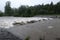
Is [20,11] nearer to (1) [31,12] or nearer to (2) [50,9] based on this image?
(1) [31,12]

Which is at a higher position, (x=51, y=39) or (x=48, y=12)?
(x=51, y=39)

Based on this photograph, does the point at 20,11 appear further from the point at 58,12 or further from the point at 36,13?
the point at 58,12

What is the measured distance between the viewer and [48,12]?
5225cm

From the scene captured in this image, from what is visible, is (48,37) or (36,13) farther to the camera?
(36,13)

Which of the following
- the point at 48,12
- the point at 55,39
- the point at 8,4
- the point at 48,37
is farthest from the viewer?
the point at 8,4

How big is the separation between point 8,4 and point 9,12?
1083 cm

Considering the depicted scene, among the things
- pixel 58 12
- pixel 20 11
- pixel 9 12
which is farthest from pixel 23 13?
pixel 58 12

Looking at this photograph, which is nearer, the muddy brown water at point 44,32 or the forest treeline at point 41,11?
the muddy brown water at point 44,32

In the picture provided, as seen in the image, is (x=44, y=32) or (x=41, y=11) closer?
(x=44, y=32)

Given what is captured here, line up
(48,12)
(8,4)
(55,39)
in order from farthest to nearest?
1. (8,4)
2. (48,12)
3. (55,39)

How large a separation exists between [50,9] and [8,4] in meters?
29.5

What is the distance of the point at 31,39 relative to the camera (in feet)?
28.0

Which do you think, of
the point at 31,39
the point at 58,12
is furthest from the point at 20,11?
the point at 31,39

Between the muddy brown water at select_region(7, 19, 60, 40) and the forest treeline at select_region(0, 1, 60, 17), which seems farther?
the forest treeline at select_region(0, 1, 60, 17)
